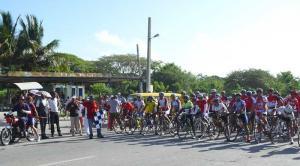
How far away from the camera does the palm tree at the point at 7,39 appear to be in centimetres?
3881

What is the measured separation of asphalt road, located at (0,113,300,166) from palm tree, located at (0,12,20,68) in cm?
2179

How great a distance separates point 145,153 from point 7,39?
27.6 meters

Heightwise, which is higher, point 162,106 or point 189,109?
point 162,106

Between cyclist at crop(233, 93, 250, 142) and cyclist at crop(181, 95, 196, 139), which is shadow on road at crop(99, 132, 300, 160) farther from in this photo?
cyclist at crop(181, 95, 196, 139)

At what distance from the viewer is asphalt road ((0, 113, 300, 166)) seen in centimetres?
1264

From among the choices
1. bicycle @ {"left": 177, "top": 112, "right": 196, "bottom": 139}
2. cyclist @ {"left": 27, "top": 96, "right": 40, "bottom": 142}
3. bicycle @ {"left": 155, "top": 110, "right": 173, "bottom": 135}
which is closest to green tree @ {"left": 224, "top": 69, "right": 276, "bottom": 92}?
bicycle @ {"left": 155, "top": 110, "right": 173, "bottom": 135}

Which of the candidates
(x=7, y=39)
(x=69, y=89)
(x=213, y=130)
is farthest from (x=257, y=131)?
(x=69, y=89)

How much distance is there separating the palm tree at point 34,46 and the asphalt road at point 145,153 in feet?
77.6

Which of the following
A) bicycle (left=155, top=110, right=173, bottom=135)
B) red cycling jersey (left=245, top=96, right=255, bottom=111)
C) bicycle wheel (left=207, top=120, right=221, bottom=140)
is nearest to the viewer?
red cycling jersey (left=245, top=96, right=255, bottom=111)

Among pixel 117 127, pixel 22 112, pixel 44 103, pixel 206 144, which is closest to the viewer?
pixel 206 144

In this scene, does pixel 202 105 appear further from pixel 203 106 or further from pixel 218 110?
pixel 218 110

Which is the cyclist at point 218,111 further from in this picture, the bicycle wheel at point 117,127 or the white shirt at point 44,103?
the white shirt at point 44,103

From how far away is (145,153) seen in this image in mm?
14414

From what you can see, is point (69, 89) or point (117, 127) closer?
point (117, 127)
